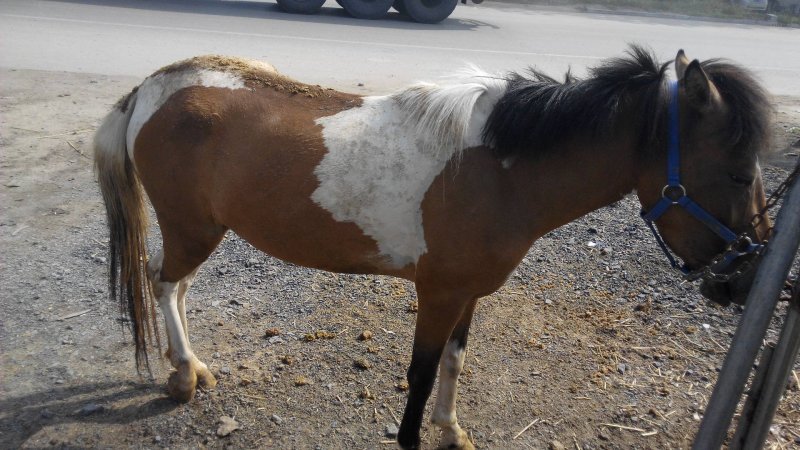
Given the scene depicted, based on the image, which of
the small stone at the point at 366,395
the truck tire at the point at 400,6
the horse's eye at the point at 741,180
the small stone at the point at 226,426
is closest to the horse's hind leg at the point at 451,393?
the small stone at the point at 366,395

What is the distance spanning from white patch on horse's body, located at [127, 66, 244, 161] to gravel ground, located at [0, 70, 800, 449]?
1350mm

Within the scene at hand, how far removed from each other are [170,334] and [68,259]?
1.59 m

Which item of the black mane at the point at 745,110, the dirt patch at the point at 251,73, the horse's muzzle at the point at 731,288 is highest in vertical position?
the black mane at the point at 745,110

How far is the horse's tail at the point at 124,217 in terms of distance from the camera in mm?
3238

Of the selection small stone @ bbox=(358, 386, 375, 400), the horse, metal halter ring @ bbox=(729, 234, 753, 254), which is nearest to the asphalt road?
the horse

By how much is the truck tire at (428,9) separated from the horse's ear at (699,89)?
12.5 metres

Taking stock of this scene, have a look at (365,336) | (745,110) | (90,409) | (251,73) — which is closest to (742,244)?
(745,110)

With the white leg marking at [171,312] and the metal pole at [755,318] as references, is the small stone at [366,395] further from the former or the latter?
the metal pole at [755,318]

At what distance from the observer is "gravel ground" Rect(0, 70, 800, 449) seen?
318cm

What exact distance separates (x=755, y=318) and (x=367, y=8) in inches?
509

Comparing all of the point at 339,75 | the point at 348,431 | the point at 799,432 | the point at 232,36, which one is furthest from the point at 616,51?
the point at 348,431

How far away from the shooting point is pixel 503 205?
99.7 inches

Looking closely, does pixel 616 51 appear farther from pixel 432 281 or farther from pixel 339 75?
pixel 432 281

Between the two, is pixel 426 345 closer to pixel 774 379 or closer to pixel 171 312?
pixel 774 379
